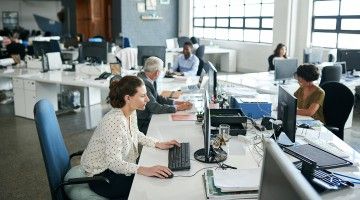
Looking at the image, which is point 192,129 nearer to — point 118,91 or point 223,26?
point 118,91

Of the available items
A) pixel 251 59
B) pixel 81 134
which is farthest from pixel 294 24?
pixel 81 134

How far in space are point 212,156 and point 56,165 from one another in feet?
2.95

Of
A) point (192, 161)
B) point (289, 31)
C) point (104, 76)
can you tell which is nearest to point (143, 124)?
point (192, 161)

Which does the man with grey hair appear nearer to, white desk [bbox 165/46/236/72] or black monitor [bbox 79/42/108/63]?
black monitor [bbox 79/42/108/63]

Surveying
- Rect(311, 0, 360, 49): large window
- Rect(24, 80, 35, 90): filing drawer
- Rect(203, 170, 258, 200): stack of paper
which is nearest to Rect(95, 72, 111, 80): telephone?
Rect(24, 80, 35, 90): filing drawer

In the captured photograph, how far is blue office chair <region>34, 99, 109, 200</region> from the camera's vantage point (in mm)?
1993

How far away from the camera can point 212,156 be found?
7.32 ft

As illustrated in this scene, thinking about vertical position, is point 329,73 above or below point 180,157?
→ above

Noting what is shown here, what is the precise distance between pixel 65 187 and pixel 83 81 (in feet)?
10.4

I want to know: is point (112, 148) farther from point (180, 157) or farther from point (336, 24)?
point (336, 24)

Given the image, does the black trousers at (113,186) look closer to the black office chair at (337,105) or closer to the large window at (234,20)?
the black office chair at (337,105)

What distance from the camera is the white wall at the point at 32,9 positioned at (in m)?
16.9

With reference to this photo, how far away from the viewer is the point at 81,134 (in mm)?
4988

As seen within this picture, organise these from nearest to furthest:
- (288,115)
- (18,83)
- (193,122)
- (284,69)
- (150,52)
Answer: (288,115) → (193,122) → (284,69) → (150,52) → (18,83)
